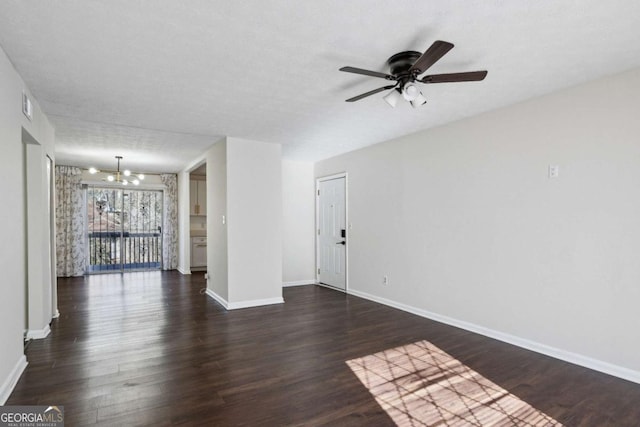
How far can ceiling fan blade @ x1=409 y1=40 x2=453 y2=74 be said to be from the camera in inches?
77.1

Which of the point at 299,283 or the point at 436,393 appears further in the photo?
the point at 299,283

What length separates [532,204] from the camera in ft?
11.2

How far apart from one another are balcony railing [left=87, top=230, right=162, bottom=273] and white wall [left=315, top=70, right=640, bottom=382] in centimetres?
685

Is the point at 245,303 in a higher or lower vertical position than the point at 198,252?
lower

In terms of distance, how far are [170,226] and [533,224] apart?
818 centimetres

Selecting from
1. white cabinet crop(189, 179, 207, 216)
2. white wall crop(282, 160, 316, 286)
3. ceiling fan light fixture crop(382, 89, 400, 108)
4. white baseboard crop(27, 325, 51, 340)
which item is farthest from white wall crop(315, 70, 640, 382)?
white cabinet crop(189, 179, 207, 216)

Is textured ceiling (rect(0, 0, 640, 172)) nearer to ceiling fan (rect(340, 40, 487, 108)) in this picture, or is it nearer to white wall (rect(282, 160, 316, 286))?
ceiling fan (rect(340, 40, 487, 108))

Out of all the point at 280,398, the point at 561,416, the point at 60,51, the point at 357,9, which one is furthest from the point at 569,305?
the point at 60,51

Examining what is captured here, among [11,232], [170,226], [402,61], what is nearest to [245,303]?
[11,232]

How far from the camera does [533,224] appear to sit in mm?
3406

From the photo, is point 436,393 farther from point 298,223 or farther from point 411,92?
point 298,223

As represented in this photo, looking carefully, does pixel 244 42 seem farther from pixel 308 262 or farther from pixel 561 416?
pixel 308 262

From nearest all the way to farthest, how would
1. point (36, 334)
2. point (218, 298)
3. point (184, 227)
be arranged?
point (36, 334)
point (218, 298)
point (184, 227)

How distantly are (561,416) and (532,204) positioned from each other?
1.94m
